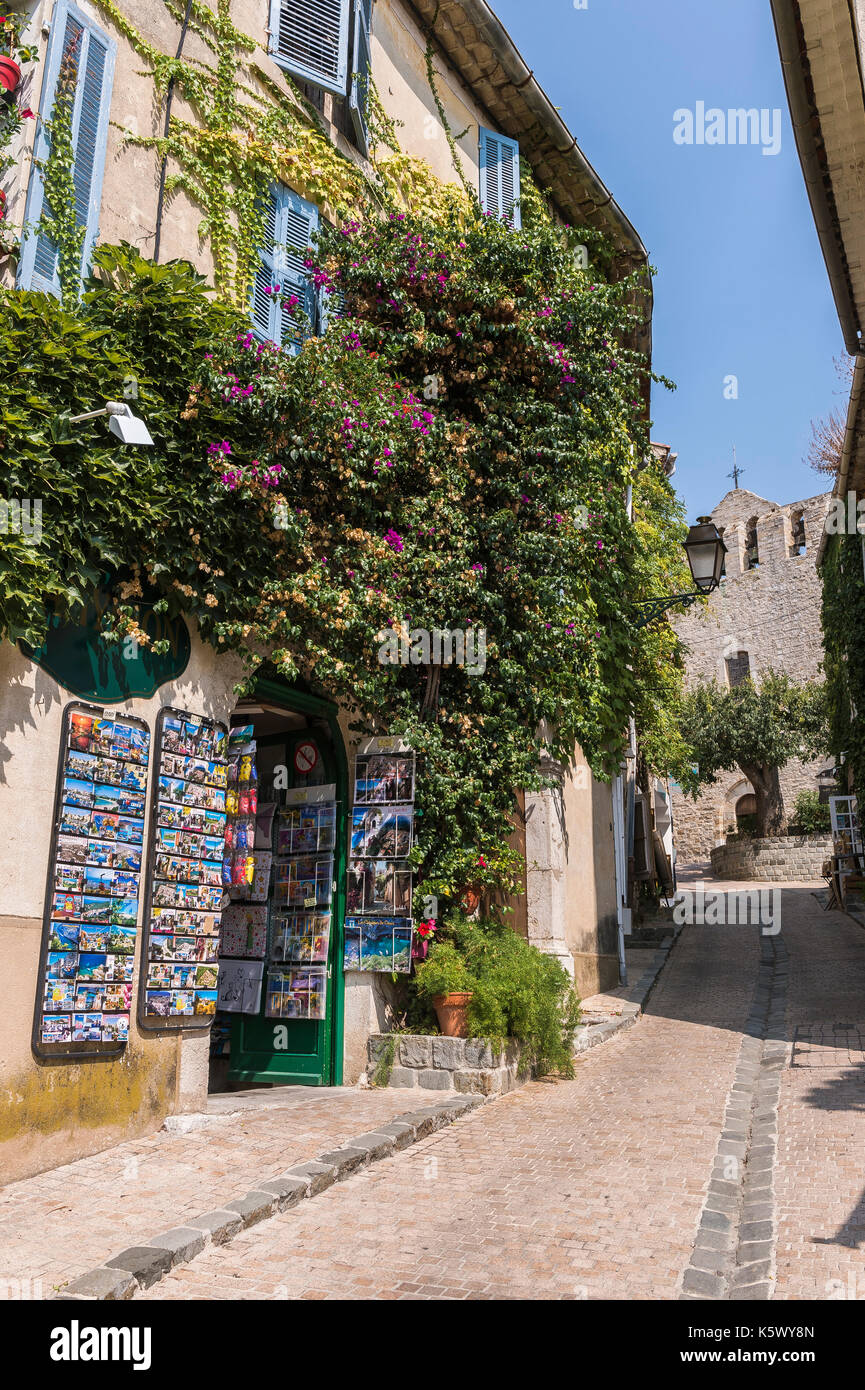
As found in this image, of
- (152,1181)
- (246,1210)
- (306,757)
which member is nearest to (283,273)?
(306,757)

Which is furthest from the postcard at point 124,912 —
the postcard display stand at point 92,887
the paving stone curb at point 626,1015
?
the paving stone curb at point 626,1015

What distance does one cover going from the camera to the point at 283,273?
28.4ft

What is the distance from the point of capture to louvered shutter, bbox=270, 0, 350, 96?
900 centimetres

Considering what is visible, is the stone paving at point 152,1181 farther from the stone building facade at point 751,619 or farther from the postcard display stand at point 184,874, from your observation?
the stone building facade at point 751,619

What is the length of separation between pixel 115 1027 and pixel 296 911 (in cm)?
257

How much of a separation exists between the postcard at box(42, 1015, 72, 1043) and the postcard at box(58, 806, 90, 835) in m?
1.02

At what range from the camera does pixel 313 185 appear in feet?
29.9

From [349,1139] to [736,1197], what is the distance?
2205 mm

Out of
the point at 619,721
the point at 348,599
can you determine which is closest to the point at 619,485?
the point at 619,721

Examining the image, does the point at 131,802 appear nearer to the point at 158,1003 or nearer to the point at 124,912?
the point at 124,912

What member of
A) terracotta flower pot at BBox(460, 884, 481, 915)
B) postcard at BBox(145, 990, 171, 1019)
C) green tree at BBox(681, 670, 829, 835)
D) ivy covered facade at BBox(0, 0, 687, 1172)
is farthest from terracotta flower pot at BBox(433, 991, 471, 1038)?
green tree at BBox(681, 670, 829, 835)

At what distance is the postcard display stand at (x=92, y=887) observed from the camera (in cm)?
562

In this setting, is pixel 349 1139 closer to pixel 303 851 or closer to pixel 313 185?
pixel 303 851

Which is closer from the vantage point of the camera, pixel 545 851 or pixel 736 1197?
pixel 736 1197
